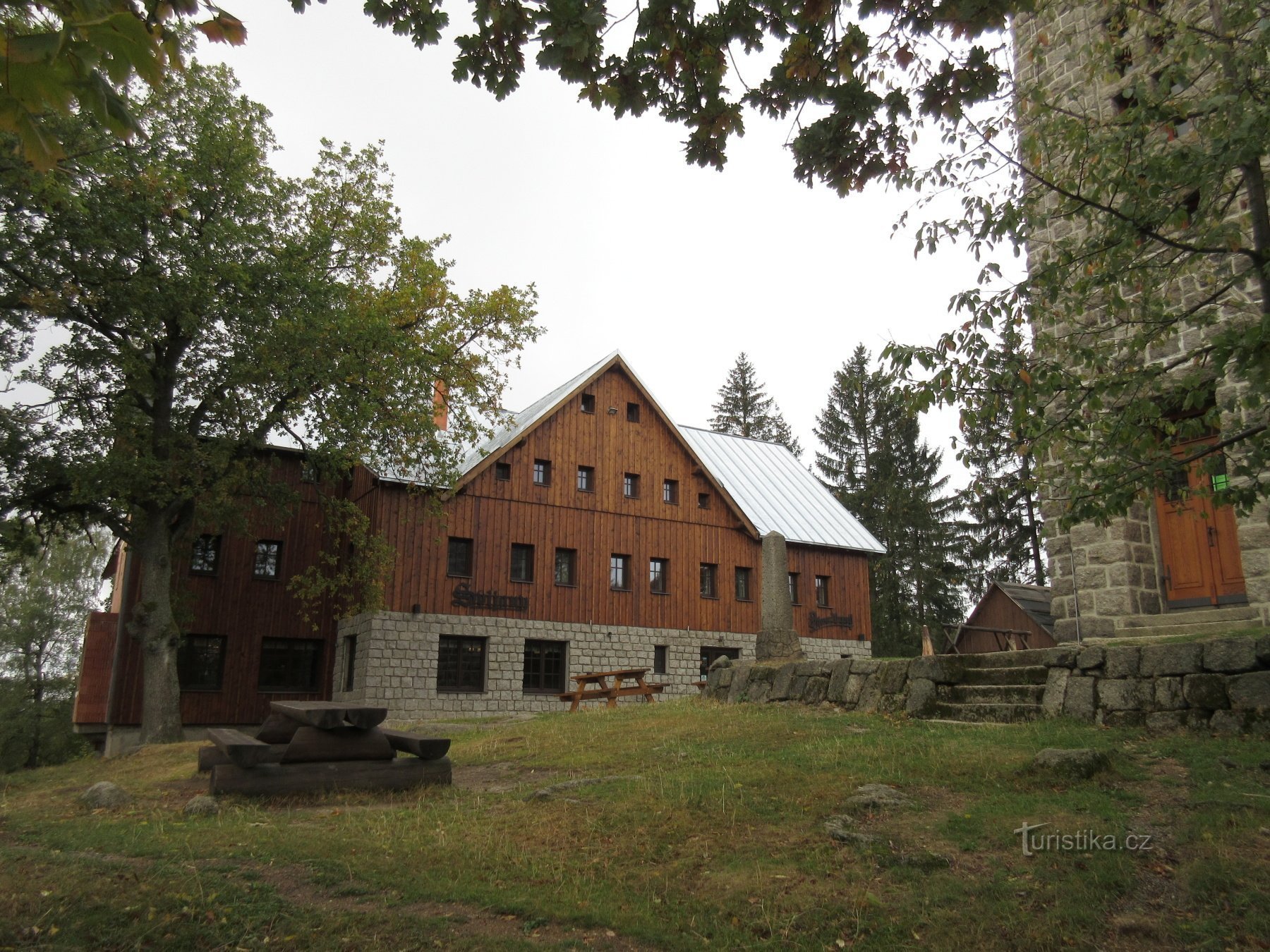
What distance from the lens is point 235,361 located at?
19.1 metres

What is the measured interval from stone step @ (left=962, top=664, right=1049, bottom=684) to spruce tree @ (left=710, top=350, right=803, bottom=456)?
43.2 metres

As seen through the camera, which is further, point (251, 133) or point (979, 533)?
point (979, 533)

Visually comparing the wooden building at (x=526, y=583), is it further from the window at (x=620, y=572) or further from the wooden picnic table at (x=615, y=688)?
the wooden picnic table at (x=615, y=688)

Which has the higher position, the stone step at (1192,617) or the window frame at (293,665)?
the stone step at (1192,617)

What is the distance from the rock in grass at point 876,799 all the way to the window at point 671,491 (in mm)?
21293

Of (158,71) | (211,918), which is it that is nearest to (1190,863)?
(211,918)

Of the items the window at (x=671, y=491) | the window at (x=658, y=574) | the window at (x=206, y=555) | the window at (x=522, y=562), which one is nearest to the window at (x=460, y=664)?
the window at (x=522, y=562)

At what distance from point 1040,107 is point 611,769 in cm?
712

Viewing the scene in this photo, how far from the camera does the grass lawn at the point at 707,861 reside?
15.3 feet

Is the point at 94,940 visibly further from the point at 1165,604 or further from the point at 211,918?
the point at 1165,604

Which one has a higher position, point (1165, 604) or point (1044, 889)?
point (1165, 604)

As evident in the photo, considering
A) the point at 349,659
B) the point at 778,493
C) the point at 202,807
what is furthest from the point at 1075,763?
the point at 778,493

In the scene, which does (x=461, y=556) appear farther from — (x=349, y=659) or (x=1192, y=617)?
→ (x=1192, y=617)

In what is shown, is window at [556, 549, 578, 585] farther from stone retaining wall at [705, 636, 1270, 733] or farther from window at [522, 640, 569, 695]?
stone retaining wall at [705, 636, 1270, 733]
